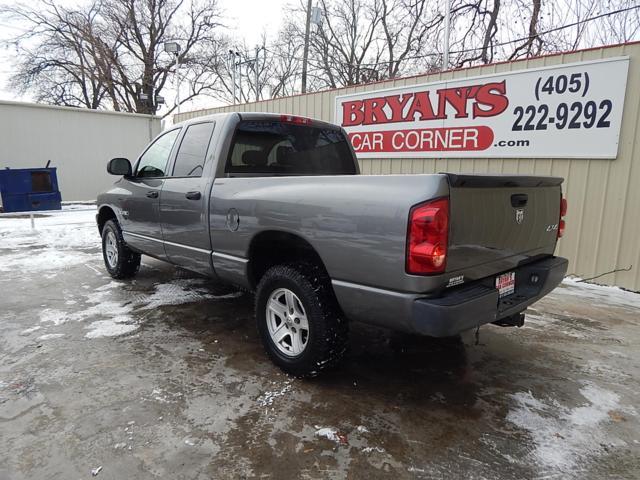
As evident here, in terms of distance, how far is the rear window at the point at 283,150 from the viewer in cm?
372

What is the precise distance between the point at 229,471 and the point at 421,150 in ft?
19.7

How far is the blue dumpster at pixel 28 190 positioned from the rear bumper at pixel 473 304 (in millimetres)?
11566

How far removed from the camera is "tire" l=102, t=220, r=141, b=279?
5.32 meters

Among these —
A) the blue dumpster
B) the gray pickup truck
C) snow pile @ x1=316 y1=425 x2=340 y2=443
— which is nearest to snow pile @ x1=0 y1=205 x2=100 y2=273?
the blue dumpster

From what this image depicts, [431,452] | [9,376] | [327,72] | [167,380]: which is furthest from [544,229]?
[327,72]

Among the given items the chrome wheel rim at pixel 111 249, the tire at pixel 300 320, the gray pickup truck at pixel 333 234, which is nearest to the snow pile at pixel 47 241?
the chrome wheel rim at pixel 111 249

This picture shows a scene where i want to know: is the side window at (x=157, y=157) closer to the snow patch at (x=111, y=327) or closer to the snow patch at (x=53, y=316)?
the snow patch at (x=111, y=327)

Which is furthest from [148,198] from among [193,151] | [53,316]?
[53,316]

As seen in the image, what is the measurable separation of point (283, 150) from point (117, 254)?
287cm

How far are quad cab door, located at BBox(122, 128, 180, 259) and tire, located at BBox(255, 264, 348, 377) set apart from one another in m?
1.70

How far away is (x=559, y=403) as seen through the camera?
2.80m

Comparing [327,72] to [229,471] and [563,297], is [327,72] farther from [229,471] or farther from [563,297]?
[229,471]

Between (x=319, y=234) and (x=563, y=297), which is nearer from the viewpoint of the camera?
(x=319, y=234)

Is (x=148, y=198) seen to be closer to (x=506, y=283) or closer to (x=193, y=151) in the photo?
(x=193, y=151)
